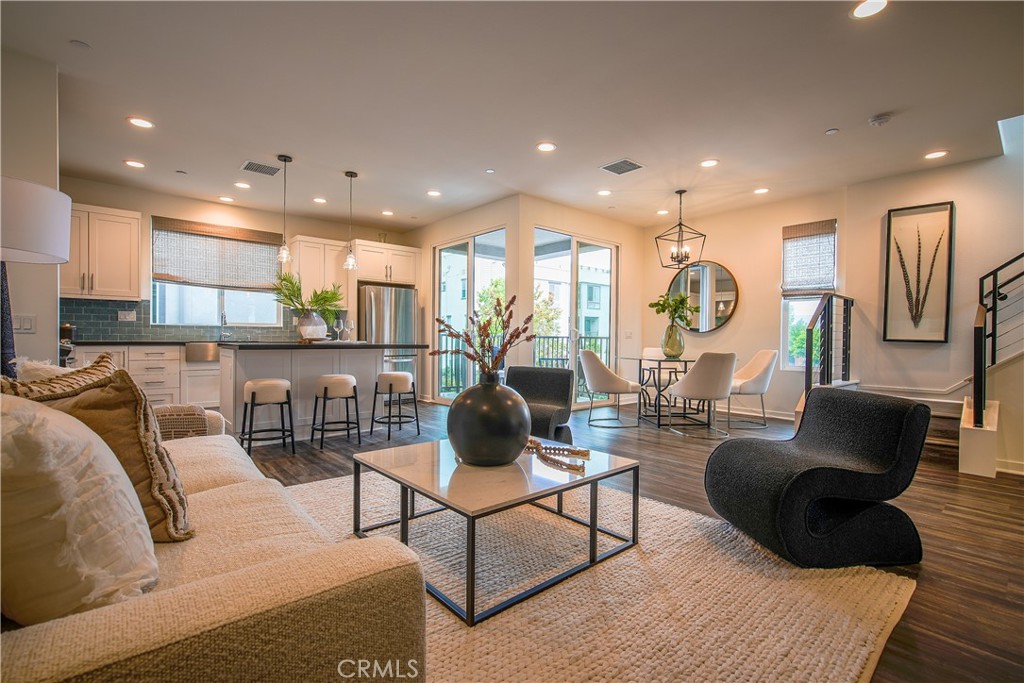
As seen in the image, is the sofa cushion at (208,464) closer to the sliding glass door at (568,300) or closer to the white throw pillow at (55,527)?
the white throw pillow at (55,527)

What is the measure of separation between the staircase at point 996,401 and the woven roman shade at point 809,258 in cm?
135

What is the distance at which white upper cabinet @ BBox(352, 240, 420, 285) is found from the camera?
6.57 metres

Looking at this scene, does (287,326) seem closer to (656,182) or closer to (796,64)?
(656,182)

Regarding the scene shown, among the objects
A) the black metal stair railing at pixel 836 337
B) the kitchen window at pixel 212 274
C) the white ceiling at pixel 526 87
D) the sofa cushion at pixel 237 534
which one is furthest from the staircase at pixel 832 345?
the kitchen window at pixel 212 274

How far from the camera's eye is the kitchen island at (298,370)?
156 inches

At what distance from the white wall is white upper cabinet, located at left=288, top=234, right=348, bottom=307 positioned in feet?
16.5

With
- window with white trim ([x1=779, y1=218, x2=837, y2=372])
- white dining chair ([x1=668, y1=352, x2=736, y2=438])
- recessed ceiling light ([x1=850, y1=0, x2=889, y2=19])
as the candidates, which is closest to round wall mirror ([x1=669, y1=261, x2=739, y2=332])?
window with white trim ([x1=779, y1=218, x2=837, y2=372])

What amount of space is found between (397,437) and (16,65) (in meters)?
3.50

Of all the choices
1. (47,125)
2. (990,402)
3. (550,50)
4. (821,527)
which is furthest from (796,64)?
(47,125)

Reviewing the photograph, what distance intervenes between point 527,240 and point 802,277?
3250 mm

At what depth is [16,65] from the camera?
2760 millimetres

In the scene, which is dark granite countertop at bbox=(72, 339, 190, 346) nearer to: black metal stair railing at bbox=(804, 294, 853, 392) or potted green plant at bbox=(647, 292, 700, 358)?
potted green plant at bbox=(647, 292, 700, 358)

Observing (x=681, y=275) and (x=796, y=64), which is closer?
(x=796, y=64)

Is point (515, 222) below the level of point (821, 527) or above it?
above
